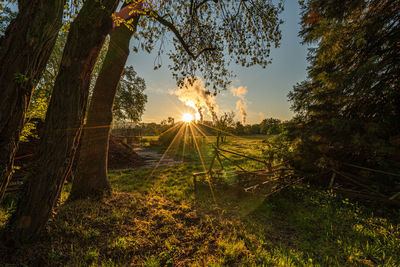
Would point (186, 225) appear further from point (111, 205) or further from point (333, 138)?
point (333, 138)

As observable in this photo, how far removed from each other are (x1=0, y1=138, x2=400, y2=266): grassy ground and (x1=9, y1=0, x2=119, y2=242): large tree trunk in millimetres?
383

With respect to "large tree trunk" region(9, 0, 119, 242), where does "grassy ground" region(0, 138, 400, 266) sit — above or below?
below

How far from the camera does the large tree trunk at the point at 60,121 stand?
2221mm

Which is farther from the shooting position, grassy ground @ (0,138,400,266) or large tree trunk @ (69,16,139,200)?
large tree trunk @ (69,16,139,200)

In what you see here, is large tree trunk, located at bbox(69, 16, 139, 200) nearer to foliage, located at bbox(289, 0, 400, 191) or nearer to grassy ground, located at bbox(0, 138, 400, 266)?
grassy ground, located at bbox(0, 138, 400, 266)

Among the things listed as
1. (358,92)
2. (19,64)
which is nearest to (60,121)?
(19,64)

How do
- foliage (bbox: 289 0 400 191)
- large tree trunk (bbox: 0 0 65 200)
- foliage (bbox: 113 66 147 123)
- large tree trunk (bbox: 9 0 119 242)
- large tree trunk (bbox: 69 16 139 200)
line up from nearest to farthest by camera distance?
1. large tree trunk (bbox: 0 0 65 200)
2. large tree trunk (bbox: 9 0 119 242)
3. foliage (bbox: 289 0 400 191)
4. large tree trunk (bbox: 69 16 139 200)
5. foliage (bbox: 113 66 147 123)

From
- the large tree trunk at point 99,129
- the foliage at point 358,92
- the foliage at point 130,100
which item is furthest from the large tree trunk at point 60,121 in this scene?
the foliage at point 130,100

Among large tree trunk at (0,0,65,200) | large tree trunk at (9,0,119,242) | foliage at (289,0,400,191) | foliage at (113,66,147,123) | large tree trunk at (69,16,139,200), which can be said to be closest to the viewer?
large tree trunk at (0,0,65,200)

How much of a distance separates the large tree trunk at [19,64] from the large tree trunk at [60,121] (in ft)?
0.87

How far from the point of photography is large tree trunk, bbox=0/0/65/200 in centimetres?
187

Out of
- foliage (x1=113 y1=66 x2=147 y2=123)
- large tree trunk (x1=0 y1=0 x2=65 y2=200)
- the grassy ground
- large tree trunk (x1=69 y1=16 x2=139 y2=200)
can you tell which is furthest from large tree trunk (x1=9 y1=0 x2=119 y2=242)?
foliage (x1=113 y1=66 x2=147 y2=123)

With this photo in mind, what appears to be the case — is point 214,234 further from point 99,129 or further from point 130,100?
point 130,100

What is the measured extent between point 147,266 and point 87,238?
49.4 inches
